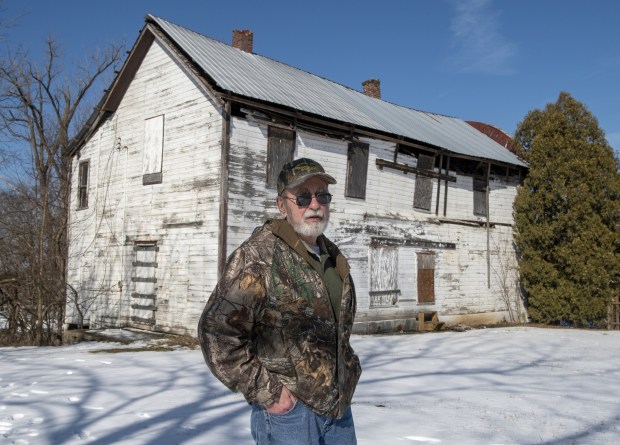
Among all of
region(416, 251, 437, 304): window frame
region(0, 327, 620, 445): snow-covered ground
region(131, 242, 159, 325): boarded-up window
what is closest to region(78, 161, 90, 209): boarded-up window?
region(131, 242, 159, 325): boarded-up window

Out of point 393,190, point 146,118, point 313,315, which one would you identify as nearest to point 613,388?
point 313,315

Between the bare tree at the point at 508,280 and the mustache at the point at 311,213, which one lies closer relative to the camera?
the mustache at the point at 311,213

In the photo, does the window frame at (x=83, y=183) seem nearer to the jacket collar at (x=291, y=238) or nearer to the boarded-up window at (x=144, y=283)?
the boarded-up window at (x=144, y=283)

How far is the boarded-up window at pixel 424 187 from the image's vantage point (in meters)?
17.1

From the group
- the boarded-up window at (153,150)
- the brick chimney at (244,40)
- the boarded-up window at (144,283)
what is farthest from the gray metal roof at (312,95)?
the boarded-up window at (144,283)

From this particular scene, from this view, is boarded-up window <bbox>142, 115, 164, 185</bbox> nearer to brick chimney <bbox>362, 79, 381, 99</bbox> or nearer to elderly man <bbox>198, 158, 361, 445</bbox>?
brick chimney <bbox>362, 79, 381, 99</bbox>

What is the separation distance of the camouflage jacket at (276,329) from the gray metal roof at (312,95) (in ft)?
33.9

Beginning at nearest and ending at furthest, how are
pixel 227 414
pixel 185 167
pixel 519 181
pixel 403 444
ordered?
pixel 403 444 < pixel 227 414 < pixel 185 167 < pixel 519 181

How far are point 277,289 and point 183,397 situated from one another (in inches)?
178

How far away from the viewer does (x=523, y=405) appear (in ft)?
21.1

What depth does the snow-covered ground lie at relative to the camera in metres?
5.08

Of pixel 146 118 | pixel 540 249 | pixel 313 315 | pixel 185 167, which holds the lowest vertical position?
pixel 313 315

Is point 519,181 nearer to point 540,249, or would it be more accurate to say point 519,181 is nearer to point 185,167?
point 540,249

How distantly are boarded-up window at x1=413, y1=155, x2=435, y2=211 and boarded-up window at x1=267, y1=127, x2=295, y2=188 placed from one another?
508cm
